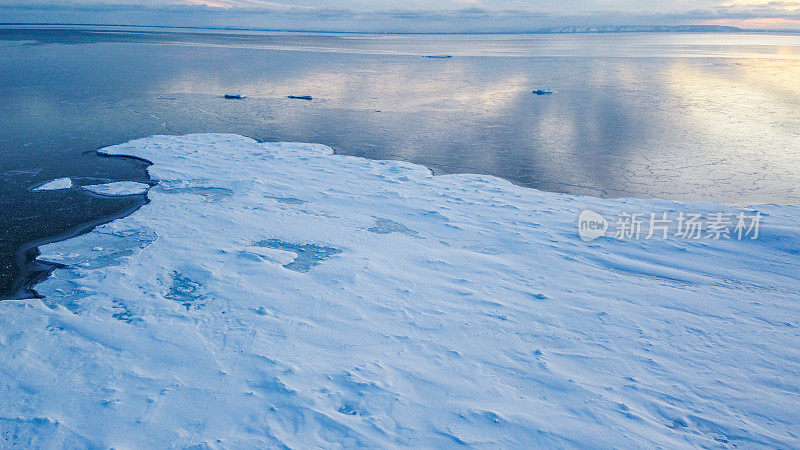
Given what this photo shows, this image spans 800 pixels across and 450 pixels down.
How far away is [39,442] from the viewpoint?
2.20 metres

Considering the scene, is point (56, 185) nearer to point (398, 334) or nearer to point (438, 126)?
point (398, 334)

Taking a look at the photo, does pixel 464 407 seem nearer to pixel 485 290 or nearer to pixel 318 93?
pixel 485 290

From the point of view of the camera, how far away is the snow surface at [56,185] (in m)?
5.34

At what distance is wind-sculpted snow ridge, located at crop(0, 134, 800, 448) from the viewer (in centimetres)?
233

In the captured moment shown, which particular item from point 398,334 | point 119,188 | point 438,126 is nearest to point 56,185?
point 119,188

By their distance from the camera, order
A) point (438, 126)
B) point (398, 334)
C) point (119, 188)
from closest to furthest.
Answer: point (398, 334), point (119, 188), point (438, 126)

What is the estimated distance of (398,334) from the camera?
3.00m

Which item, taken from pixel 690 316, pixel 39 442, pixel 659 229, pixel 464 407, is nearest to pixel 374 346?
pixel 464 407

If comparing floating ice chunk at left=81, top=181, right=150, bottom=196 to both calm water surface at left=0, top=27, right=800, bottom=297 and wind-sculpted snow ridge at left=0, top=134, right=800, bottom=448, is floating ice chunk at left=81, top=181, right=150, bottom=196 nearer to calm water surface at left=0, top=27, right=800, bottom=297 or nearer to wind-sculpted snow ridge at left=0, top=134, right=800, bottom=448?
calm water surface at left=0, top=27, right=800, bottom=297

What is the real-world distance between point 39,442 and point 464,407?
6.45 feet

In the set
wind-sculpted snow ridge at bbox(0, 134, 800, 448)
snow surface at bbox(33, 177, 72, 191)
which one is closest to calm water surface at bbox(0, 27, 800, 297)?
snow surface at bbox(33, 177, 72, 191)

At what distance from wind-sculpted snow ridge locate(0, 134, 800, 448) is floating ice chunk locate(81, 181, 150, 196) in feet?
2.39

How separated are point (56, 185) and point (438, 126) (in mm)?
5900

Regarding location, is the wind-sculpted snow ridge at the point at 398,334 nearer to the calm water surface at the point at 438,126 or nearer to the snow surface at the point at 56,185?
the calm water surface at the point at 438,126
